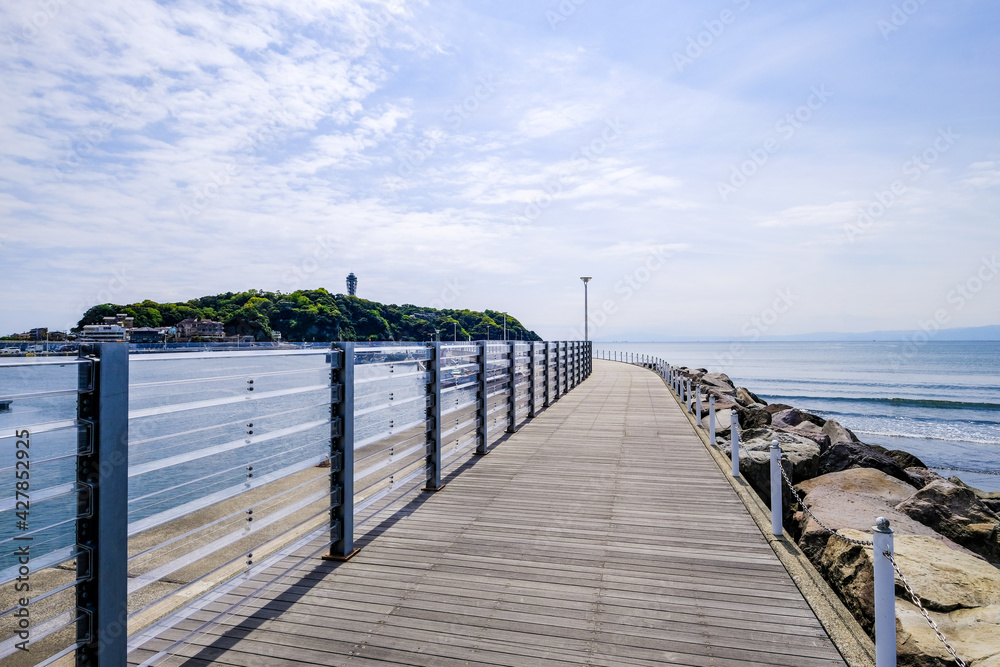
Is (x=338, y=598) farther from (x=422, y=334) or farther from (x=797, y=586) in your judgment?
(x=422, y=334)

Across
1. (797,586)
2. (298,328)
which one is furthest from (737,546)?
(298,328)

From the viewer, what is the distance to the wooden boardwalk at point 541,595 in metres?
3.18

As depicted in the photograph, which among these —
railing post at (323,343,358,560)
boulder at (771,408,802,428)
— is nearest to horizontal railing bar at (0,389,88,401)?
railing post at (323,343,358,560)

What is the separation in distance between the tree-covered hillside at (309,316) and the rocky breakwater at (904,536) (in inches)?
A: 651

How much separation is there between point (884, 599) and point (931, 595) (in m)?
1.70

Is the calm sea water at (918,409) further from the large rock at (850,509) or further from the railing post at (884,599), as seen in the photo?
the railing post at (884,599)

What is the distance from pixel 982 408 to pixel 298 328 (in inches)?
2376

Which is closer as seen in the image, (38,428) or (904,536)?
(38,428)

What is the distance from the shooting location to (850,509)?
6.63 metres

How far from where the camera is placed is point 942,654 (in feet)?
10.8

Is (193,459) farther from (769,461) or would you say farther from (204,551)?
(769,461)

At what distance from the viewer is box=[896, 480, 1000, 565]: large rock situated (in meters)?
7.39

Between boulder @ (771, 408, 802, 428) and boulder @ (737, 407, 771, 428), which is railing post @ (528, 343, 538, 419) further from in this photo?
boulder @ (771, 408, 802, 428)

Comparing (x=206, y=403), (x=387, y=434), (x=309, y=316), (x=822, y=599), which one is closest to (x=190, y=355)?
(x=206, y=403)
